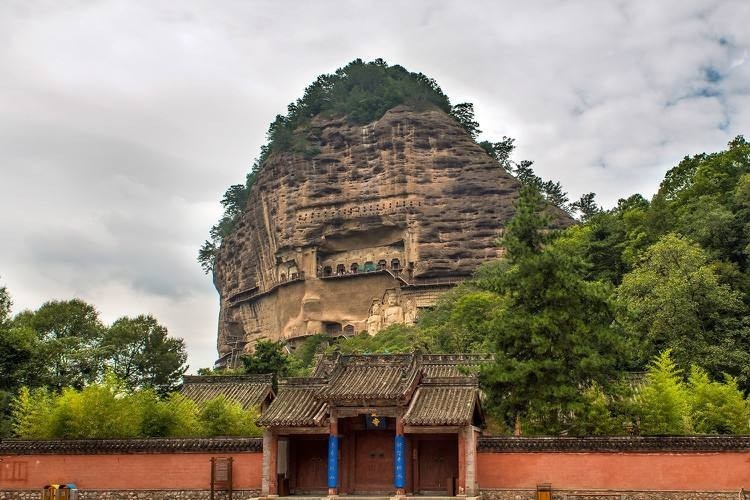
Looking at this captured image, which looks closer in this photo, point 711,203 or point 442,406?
point 442,406

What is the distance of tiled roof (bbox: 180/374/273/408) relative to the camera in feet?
90.1

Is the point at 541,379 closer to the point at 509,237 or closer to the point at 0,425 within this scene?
the point at 509,237

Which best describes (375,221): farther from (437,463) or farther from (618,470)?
(618,470)

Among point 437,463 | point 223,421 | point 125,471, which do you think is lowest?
point 125,471

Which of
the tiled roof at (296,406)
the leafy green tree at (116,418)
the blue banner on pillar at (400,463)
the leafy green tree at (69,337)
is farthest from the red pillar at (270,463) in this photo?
the leafy green tree at (69,337)

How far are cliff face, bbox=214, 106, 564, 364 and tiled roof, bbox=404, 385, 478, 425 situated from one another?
112 ft

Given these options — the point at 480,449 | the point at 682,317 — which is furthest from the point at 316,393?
the point at 682,317

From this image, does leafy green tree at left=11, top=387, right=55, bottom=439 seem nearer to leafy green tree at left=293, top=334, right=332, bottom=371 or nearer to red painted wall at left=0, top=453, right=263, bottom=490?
red painted wall at left=0, top=453, right=263, bottom=490

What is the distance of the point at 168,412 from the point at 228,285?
4426cm

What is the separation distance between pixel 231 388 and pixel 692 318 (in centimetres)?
1602

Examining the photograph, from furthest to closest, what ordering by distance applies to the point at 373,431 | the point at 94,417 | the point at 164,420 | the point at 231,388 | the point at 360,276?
the point at 360,276
the point at 231,388
the point at 164,420
the point at 94,417
the point at 373,431

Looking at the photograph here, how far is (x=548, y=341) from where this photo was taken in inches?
709

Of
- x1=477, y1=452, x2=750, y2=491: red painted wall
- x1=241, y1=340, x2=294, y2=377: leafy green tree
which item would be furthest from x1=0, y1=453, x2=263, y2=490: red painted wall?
x1=241, y1=340, x2=294, y2=377: leafy green tree

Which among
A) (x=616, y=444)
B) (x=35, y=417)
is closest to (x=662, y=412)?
(x=616, y=444)
